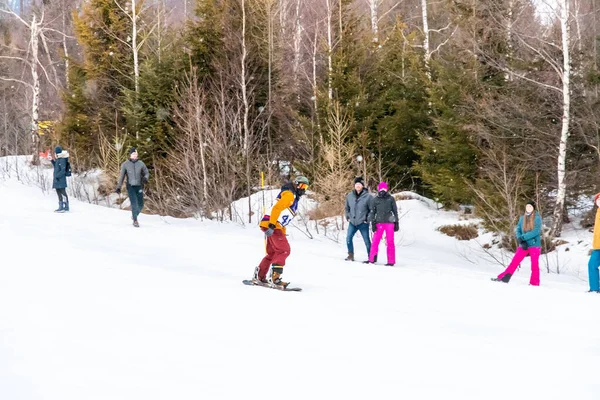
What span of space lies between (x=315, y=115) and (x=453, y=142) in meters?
6.20

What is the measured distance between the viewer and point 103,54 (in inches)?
1168

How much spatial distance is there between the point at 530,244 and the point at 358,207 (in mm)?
3641

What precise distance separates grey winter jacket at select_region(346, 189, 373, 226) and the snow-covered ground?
5.09 feet

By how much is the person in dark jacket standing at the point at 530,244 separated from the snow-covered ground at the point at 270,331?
0.67m

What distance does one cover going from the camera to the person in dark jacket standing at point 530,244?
11.8m

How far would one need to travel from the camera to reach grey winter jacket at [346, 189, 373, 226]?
44.9 ft

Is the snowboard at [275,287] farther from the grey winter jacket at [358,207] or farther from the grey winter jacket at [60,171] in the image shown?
the grey winter jacket at [60,171]

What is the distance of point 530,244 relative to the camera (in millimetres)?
11844

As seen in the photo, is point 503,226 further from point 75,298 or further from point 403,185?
point 75,298

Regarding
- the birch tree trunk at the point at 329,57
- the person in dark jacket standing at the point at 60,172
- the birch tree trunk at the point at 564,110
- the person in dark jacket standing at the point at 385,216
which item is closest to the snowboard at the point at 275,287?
the person in dark jacket standing at the point at 385,216

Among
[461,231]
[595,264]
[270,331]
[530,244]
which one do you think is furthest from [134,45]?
[270,331]

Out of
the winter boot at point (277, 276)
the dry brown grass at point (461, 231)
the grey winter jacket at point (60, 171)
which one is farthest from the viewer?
the dry brown grass at point (461, 231)

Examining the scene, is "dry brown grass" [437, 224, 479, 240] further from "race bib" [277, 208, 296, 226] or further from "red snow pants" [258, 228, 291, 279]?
"race bib" [277, 208, 296, 226]

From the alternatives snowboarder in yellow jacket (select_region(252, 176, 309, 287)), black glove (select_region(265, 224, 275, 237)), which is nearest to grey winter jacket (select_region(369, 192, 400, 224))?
snowboarder in yellow jacket (select_region(252, 176, 309, 287))
